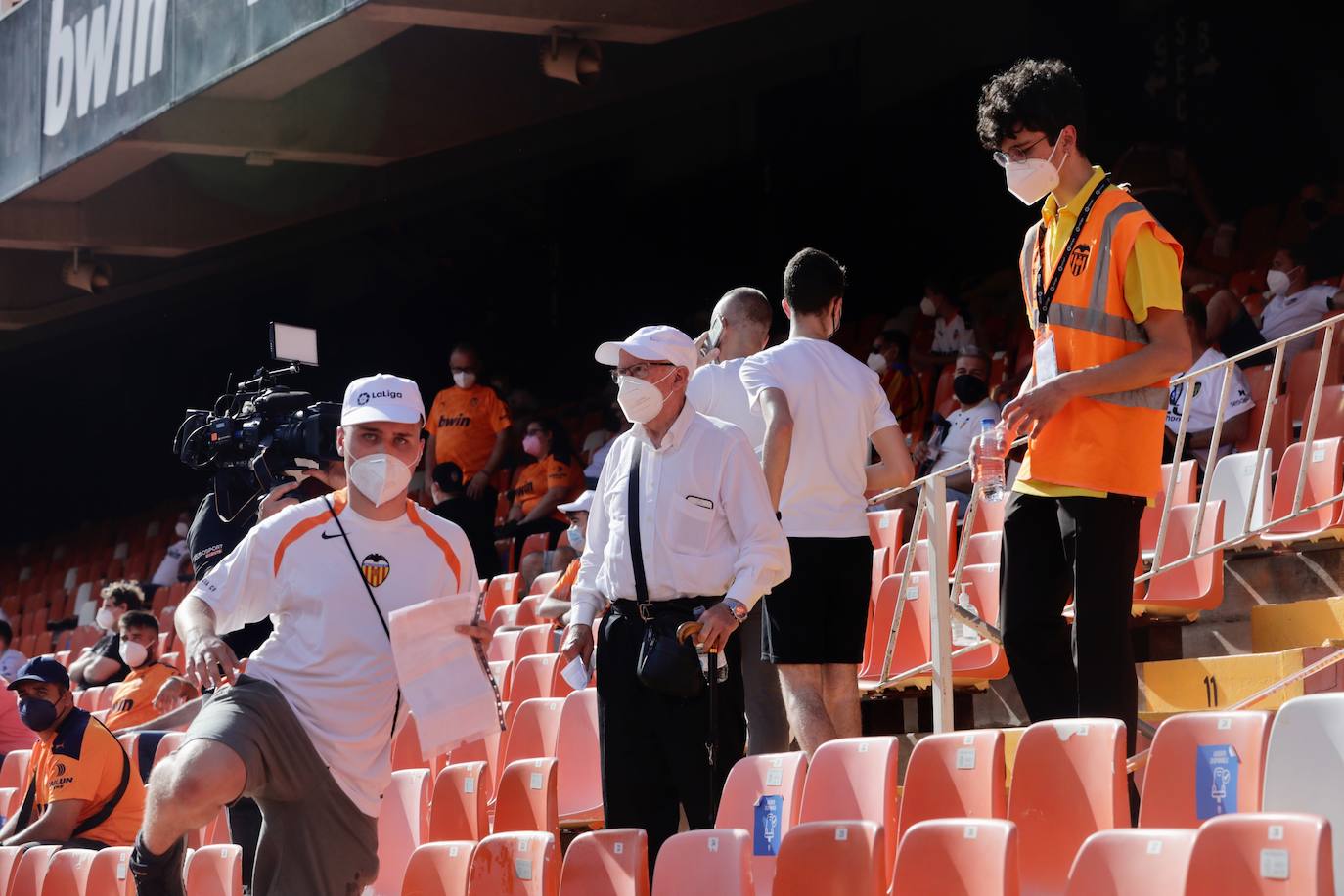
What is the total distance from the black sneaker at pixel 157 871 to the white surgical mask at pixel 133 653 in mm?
4765

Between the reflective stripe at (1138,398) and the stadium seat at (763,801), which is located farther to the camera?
the stadium seat at (763,801)

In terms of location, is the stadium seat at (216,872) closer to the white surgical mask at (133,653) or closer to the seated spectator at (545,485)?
the white surgical mask at (133,653)

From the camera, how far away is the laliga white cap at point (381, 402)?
386 cm

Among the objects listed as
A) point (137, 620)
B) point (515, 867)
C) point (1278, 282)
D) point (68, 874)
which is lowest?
point (68, 874)

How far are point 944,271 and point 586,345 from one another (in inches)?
142

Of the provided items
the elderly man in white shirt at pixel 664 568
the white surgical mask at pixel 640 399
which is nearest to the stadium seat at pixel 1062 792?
the elderly man in white shirt at pixel 664 568

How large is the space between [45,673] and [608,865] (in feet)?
12.0

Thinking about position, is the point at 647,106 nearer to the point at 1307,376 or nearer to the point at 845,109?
the point at 845,109

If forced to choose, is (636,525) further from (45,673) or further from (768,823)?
(45,673)

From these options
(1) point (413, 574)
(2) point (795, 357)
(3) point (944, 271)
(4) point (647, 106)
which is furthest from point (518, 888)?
(4) point (647, 106)

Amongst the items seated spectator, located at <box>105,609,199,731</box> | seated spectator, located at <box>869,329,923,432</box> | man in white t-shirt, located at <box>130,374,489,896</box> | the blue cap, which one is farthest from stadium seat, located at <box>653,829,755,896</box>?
seated spectator, located at <box>869,329,923,432</box>

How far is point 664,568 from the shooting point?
384cm

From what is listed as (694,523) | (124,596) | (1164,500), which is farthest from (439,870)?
(124,596)

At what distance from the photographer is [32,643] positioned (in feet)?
46.1
